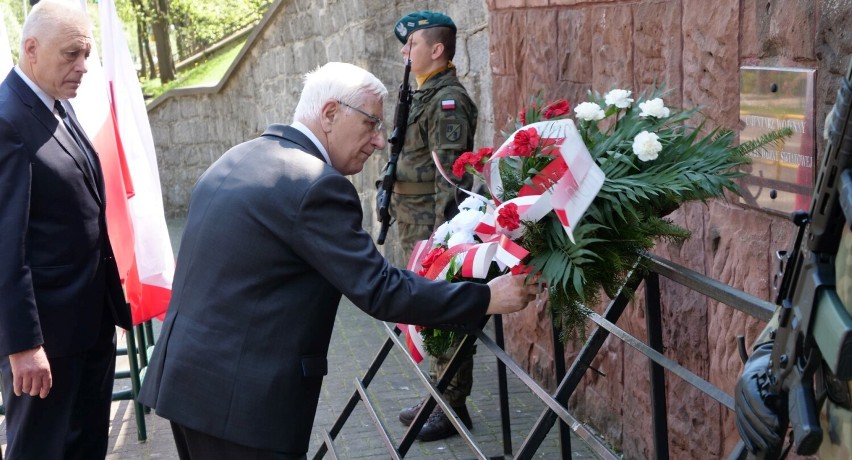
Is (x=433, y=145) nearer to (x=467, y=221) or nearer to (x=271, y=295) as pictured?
(x=467, y=221)

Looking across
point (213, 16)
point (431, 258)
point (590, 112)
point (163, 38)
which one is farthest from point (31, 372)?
point (213, 16)

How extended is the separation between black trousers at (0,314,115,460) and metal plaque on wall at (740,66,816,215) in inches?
102

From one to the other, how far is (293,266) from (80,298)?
1.44 meters

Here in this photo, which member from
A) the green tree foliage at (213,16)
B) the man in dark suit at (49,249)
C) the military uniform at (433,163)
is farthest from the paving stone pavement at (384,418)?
the green tree foliage at (213,16)

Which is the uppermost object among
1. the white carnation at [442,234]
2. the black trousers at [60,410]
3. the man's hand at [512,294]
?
the white carnation at [442,234]

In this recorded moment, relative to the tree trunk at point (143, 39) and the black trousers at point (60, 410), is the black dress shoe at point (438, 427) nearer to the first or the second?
the black trousers at point (60, 410)

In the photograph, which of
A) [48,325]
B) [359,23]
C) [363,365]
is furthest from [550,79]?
[359,23]

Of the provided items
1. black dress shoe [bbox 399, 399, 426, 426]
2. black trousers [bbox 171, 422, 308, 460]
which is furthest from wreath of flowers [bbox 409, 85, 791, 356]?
black dress shoe [bbox 399, 399, 426, 426]

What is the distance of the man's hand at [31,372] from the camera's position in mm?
3713

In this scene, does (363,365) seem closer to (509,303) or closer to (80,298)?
(80,298)

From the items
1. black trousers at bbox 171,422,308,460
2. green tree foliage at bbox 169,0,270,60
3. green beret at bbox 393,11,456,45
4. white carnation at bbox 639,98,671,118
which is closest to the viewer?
white carnation at bbox 639,98,671,118

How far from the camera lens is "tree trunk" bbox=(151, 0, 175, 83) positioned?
73.2 feet

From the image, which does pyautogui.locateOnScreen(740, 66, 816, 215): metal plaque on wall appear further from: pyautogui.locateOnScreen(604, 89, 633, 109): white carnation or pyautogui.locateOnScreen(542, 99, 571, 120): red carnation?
pyautogui.locateOnScreen(542, 99, 571, 120): red carnation

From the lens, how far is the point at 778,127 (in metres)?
3.36
